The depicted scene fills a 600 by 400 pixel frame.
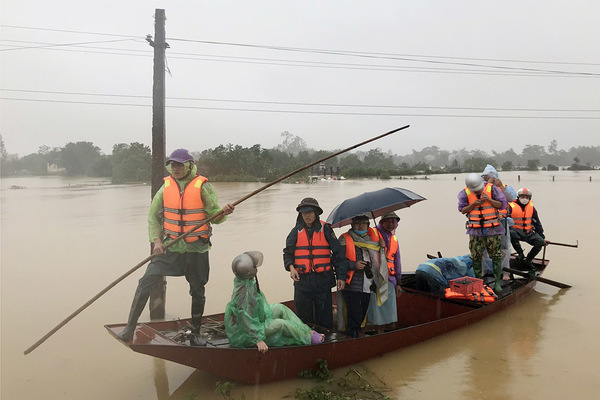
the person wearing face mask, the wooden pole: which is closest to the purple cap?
the wooden pole

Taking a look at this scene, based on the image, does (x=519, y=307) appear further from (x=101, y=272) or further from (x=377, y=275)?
(x=101, y=272)

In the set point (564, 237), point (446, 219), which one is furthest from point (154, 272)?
point (446, 219)

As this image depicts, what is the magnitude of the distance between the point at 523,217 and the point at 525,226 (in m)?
0.17

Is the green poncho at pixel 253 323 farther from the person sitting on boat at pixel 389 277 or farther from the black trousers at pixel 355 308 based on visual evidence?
the person sitting on boat at pixel 389 277

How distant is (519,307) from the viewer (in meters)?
7.64

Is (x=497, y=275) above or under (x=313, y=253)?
under

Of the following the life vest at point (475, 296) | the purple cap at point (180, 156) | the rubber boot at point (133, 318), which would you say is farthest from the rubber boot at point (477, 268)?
the rubber boot at point (133, 318)

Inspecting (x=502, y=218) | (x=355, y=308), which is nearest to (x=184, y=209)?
(x=355, y=308)

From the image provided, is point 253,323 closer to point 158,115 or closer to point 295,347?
point 295,347

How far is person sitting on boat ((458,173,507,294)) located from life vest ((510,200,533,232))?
1960mm

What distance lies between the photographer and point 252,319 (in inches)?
168

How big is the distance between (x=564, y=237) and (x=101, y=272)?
13.7m

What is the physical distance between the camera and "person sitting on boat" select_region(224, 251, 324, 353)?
4.22 metres

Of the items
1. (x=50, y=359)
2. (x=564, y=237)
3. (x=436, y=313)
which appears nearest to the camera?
(x=50, y=359)
